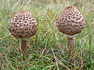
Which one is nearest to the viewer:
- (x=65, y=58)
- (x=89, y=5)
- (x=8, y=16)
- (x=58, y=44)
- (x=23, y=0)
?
(x=65, y=58)

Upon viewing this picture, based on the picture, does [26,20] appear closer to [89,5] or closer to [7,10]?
[7,10]

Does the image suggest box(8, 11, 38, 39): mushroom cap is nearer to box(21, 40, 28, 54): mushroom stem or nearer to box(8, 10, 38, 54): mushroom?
box(8, 10, 38, 54): mushroom

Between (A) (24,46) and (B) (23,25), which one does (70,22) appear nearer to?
(B) (23,25)

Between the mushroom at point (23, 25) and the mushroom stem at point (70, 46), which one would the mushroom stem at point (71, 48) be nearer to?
the mushroom stem at point (70, 46)

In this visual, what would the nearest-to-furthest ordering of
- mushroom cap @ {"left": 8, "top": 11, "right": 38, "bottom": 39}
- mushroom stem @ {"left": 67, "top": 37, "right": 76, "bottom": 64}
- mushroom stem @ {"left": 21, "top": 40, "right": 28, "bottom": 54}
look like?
mushroom cap @ {"left": 8, "top": 11, "right": 38, "bottom": 39} < mushroom stem @ {"left": 67, "top": 37, "right": 76, "bottom": 64} < mushroom stem @ {"left": 21, "top": 40, "right": 28, "bottom": 54}

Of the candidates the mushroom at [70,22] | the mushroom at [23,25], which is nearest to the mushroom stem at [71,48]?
the mushroom at [70,22]

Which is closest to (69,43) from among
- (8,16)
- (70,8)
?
(70,8)

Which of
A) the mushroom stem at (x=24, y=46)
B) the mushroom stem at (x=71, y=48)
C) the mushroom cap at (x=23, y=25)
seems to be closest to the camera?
the mushroom cap at (x=23, y=25)

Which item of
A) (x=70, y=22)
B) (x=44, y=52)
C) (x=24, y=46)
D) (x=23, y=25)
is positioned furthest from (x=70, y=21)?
(x=24, y=46)

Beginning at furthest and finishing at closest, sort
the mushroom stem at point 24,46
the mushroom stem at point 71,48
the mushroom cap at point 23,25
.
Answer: the mushroom stem at point 24,46 → the mushroom stem at point 71,48 → the mushroom cap at point 23,25

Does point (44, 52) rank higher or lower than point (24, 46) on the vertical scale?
lower

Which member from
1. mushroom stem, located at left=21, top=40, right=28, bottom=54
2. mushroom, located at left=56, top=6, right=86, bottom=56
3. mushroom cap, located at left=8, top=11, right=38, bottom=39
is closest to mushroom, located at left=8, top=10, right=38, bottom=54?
mushroom cap, located at left=8, top=11, right=38, bottom=39
